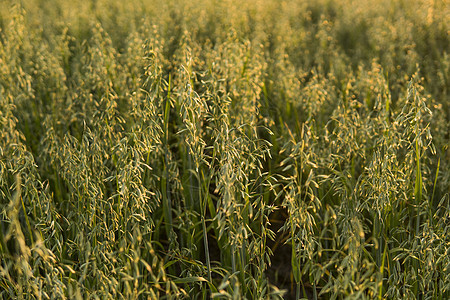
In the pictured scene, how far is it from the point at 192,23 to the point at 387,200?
320 centimetres

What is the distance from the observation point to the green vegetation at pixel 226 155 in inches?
73.1

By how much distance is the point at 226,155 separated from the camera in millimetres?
1781

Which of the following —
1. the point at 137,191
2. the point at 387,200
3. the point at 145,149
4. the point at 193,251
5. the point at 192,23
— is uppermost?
the point at 192,23

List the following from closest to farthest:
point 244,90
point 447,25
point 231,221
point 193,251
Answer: point 231,221, point 193,251, point 244,90, point 447,25

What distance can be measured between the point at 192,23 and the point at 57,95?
189cm

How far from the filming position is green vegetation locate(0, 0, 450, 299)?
1856 mm

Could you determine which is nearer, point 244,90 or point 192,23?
point 244,90

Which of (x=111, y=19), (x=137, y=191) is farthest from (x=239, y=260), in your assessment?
(x=111, y=19)

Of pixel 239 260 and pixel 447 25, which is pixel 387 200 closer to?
pixel 239 260

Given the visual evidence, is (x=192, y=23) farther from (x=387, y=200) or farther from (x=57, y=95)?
(x=387, y=200)

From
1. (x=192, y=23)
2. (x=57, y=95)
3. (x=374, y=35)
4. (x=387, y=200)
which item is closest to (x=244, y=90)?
(x=387, y=200)

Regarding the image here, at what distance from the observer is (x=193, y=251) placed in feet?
7.42

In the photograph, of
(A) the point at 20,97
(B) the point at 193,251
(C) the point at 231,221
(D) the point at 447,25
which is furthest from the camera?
(D) the point at 447,25

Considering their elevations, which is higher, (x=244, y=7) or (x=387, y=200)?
(x=244, y=7)
